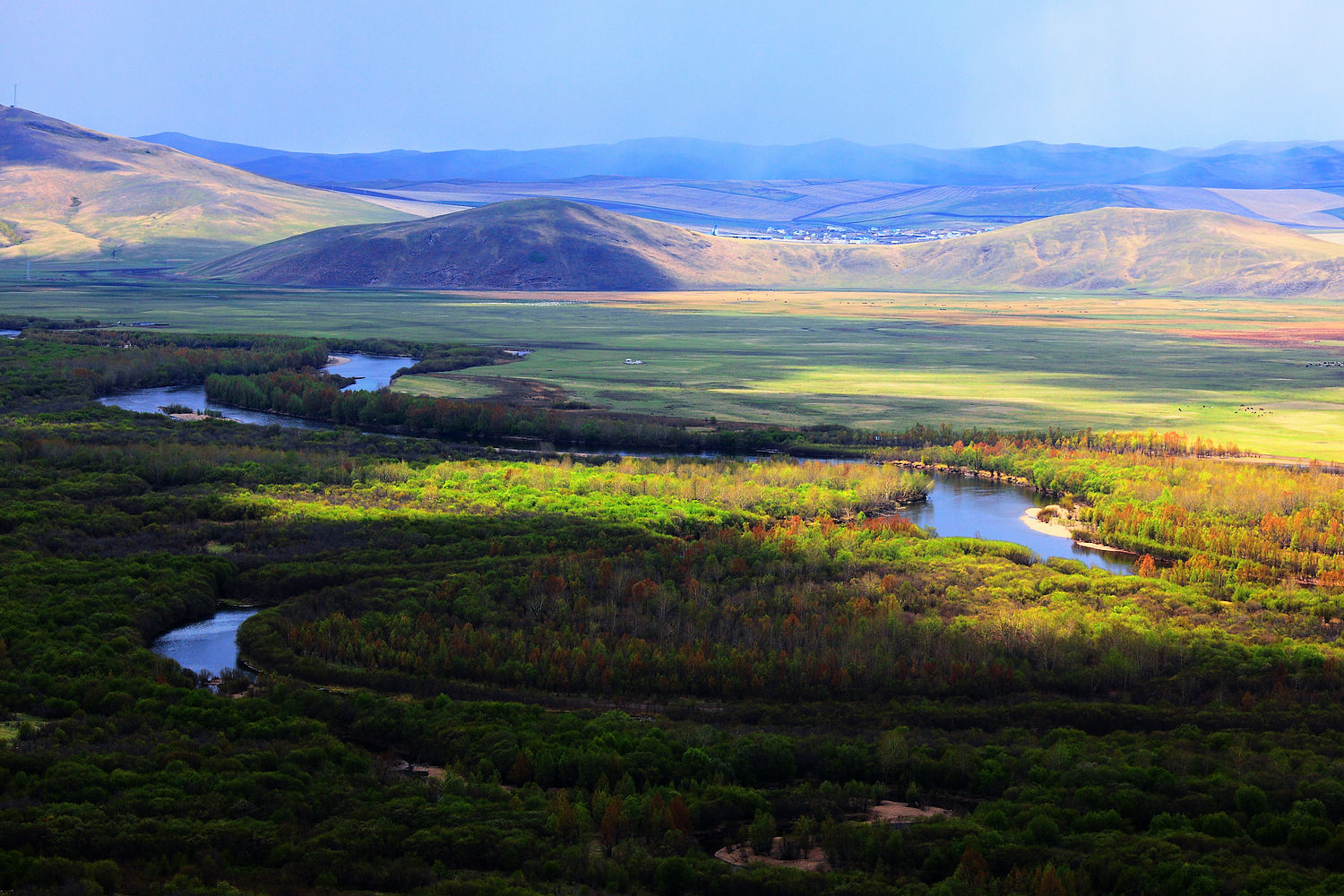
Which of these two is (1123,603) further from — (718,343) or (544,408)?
(718,343)

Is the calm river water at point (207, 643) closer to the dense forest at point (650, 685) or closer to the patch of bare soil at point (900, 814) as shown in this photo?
the dense forest at point (650, 685)

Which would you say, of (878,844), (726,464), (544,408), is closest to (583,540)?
(726,464)

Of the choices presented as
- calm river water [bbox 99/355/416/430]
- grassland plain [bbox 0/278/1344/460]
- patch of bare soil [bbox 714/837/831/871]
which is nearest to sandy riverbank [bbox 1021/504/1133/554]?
grassland plain [bbox 0/278/1344/460]

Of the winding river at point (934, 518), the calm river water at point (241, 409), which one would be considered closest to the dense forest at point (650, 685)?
the winding river at point (934, 518)

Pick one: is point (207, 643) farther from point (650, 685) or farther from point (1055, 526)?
point (1055, 526)

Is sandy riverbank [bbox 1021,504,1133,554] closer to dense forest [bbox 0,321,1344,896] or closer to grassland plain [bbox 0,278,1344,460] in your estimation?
dense forest [bbox 0,321,1344,896]

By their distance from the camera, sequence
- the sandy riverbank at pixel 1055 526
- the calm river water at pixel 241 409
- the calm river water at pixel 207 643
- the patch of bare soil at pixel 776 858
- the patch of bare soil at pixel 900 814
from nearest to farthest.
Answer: the patch of bare soil at pixel 776 858 → the patch of bare soil at pixel 900 814 → the calm river water at pixel 207 643 → the sandy riverbank at pixel 1055 526 → the calm river water at pixel 241 409
